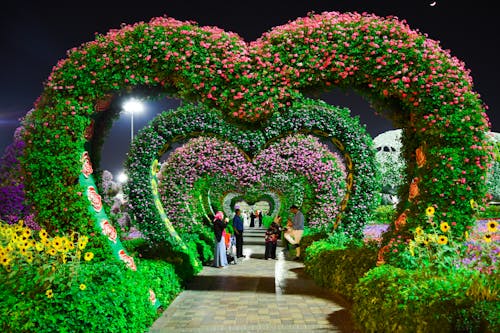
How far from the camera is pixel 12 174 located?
10516mm

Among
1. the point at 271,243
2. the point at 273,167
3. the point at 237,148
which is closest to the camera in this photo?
the point at 237,148

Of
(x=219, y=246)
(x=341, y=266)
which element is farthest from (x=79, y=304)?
(x=219, y=246)

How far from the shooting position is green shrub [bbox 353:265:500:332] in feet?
12.6

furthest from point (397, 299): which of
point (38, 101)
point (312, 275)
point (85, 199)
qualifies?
point (312, 275)

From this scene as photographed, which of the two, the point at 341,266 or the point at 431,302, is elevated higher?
the point at 431,302

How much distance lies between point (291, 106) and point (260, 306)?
3121 millimetres

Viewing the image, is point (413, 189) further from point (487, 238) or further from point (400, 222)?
point (487, 238)

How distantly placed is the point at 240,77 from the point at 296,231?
907cm

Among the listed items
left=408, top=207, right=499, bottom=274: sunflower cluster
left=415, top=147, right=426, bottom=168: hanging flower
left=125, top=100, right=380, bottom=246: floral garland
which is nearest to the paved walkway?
left=408, top=207, right=499, bottom=274: sunflower cluster

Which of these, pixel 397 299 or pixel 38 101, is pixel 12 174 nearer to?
pixel 38 101

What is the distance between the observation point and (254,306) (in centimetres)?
780

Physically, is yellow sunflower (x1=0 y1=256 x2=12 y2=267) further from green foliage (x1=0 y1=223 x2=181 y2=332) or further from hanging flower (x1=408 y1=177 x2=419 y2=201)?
hanging flower (x1=408 y1=177 x2=419 y2=201)

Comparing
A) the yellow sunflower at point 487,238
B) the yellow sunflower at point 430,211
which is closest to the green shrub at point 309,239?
the yellow sunflower at point 430,211

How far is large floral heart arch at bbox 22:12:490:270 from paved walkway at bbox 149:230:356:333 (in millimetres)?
1685
